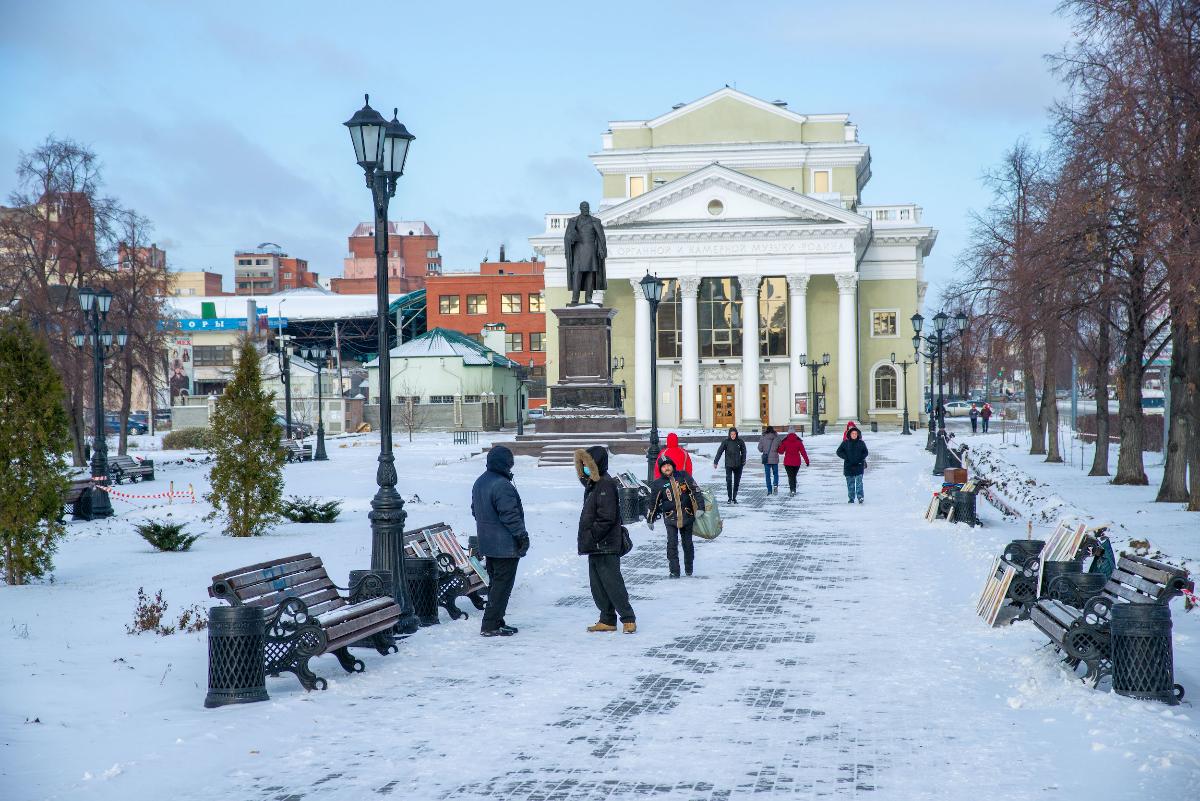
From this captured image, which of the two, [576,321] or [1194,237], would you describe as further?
[576,321]

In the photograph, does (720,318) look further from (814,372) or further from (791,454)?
(791,454)

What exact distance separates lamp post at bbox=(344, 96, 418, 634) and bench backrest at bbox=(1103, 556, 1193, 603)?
6.14 meters

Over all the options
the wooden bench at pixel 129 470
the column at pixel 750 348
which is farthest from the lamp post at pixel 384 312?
the column at pixel 750 348

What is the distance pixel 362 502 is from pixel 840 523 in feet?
34.6

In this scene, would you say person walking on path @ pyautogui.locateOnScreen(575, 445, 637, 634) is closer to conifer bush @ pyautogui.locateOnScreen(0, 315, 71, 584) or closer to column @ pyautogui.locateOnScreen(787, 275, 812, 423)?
conifer bush @ pyautogui.locateOnScreen(0, 315, 71, 584)

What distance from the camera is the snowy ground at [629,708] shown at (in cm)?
725

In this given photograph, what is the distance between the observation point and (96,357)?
28.4 meters

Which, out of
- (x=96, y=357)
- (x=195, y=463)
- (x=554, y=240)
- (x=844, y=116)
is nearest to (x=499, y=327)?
(x=554, y=240)

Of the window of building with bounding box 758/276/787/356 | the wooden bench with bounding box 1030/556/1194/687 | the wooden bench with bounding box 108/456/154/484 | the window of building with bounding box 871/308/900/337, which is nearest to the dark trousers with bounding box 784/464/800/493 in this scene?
the wooden bench with bounding box 108/456/154/484

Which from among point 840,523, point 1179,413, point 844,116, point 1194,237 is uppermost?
point 844,116

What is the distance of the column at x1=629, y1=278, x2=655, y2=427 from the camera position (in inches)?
2931

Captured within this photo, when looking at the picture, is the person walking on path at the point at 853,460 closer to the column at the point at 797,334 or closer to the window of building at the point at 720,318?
the column at the point at 797,334

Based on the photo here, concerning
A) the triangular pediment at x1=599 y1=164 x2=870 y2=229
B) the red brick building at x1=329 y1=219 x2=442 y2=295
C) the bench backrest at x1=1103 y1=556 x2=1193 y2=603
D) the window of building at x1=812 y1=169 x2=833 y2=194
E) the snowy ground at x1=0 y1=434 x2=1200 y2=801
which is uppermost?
the red brick building at x1=329 y1=219 x2=442 y2=295

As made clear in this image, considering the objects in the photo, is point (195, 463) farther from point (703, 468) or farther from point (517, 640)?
point (517, 640)
